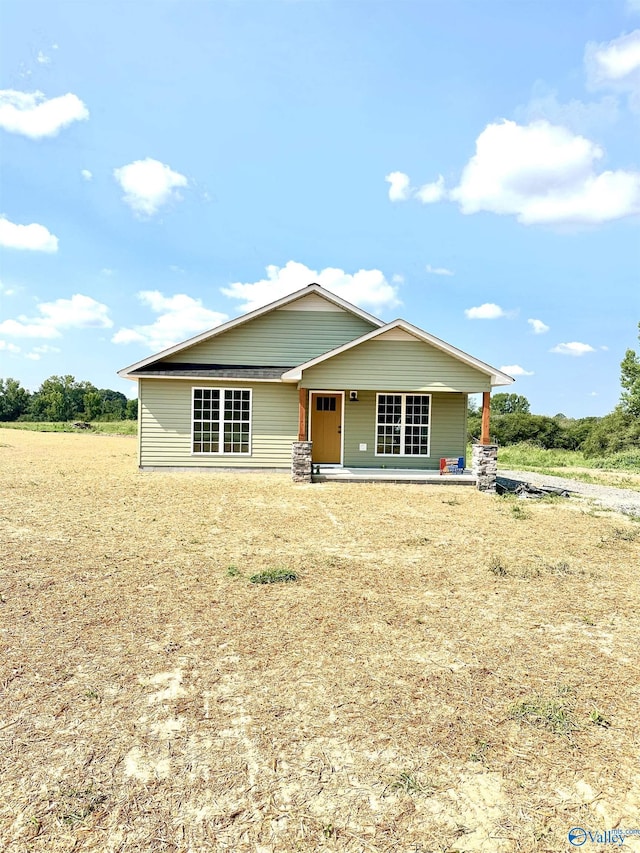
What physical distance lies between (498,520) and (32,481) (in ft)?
40.3

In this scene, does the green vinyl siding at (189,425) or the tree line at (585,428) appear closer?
the green vinyl siding at (189,425)

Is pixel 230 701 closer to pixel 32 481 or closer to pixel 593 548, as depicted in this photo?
pixel 593 548

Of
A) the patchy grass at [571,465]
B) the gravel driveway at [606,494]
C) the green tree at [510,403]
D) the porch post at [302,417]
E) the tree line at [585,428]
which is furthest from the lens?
the green tree at [510,403]

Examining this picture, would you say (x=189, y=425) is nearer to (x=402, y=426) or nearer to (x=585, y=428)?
(x=402, y=426)

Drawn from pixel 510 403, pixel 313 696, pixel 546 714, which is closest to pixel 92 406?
pixel 510 403

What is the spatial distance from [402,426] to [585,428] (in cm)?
3820

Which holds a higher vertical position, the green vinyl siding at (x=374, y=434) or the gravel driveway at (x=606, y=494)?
the green vinyl siding at (x=374, y=434)

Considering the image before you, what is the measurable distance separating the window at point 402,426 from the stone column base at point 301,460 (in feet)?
10.8

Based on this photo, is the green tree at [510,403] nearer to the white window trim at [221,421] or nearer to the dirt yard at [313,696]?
the white window trim at [221,421]

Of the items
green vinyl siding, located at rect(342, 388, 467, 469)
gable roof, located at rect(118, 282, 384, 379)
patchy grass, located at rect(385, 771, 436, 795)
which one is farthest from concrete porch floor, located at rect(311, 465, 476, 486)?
patchy grass, located at rect(385, 771, 436, 795)

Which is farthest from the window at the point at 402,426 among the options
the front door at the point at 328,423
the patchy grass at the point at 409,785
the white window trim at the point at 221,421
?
the patchy grass at the point at 409,785

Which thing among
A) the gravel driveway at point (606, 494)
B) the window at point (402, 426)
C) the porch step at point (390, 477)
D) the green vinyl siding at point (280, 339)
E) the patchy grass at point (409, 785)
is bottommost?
the patchy grass at point (409, 785)

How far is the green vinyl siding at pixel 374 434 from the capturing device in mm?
16453

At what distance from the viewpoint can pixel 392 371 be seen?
47.4ft
